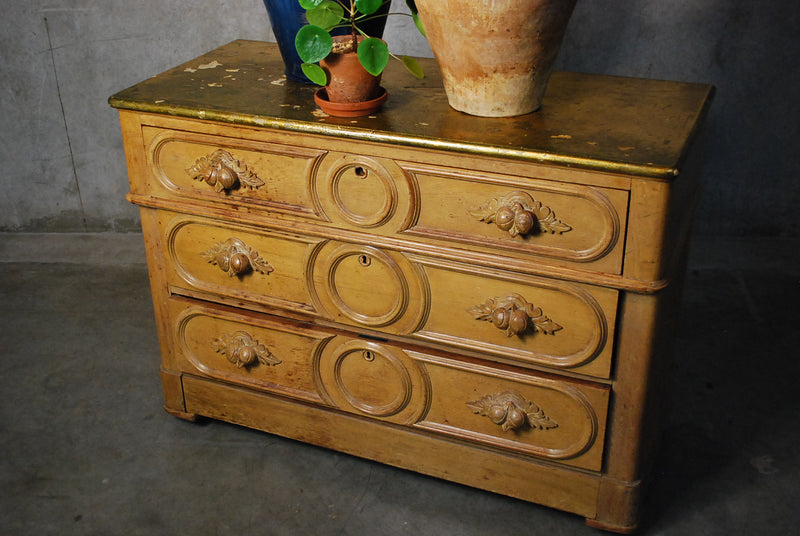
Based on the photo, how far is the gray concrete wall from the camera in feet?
9.28

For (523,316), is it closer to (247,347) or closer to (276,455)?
(247,347)

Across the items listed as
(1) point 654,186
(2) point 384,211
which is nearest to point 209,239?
(2) point 384,211

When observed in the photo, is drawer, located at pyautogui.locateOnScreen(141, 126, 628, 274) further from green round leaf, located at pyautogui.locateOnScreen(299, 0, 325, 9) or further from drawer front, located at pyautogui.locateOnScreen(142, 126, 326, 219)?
green round leaf, located at pyautogui.locateOnScreen(299, 0, 325, 9)

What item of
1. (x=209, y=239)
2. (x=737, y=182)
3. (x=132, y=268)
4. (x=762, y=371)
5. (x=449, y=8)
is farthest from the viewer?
(x=132, y=268)

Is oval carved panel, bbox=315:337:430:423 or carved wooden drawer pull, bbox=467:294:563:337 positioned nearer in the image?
carved wooden drawer pull, bbox=467:294:563:337

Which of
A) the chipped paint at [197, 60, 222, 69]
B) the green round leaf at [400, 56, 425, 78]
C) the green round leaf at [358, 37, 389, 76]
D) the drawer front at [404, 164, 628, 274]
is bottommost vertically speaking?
the drawer front at [404, 164, 628, 274]

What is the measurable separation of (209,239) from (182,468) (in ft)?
2.10

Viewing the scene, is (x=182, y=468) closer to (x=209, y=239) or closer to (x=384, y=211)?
(x=209, y=239)

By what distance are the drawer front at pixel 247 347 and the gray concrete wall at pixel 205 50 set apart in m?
1.26

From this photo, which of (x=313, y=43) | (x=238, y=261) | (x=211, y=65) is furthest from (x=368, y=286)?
(x=211, y=65)

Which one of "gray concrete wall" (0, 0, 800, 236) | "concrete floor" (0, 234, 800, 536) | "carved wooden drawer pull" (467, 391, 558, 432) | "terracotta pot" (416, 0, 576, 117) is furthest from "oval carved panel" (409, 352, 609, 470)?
"gray concrete wall" (0, 0, 800, 236)

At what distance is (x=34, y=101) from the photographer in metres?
3.22

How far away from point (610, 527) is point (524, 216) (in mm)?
817

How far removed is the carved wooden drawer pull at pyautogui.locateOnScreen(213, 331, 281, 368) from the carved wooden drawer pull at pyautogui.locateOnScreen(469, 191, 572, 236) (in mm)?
776
